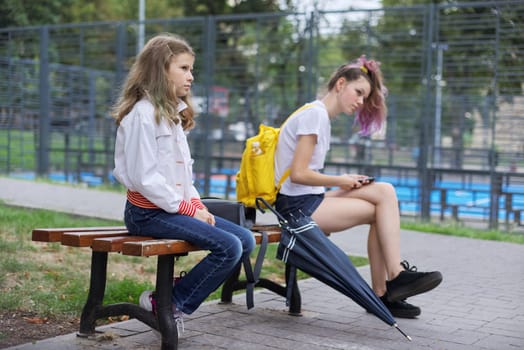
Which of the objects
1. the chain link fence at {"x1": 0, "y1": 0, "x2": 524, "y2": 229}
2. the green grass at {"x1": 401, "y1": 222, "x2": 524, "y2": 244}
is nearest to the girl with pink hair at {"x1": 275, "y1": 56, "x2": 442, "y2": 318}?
the green grass at {"x1": 401, "y1": 222, "x2": 524, "y2": 244}

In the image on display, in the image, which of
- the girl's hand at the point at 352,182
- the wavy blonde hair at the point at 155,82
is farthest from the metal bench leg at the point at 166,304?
the girl's hand at the point at 352,182

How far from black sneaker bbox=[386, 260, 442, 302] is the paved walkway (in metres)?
0.18

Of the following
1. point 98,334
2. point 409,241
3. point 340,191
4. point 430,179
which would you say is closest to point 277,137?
point 340,191

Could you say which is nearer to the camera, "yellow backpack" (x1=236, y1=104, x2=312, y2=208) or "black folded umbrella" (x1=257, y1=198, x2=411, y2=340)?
"black folded umbrella" (x1=257, y1=198, x2=411, y2=340)

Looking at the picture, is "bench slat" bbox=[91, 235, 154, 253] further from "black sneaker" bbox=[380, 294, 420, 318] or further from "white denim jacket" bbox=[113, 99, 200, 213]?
"black sneaker" bbox=[380, 294, 420, 318]

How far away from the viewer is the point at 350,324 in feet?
17.2

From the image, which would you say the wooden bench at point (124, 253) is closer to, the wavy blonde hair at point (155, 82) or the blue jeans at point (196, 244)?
the blue jeans at point (196, 244)

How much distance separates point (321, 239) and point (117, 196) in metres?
8.27

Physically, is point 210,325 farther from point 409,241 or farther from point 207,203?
point 409,241

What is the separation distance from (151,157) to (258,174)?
1.19 metres

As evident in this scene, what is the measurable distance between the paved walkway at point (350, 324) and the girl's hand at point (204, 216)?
650 millimetres

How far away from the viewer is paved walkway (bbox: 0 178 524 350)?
Result: 15.2 feet

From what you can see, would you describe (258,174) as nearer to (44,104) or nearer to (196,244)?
Answer: (196,244)

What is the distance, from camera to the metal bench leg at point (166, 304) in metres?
4.32
